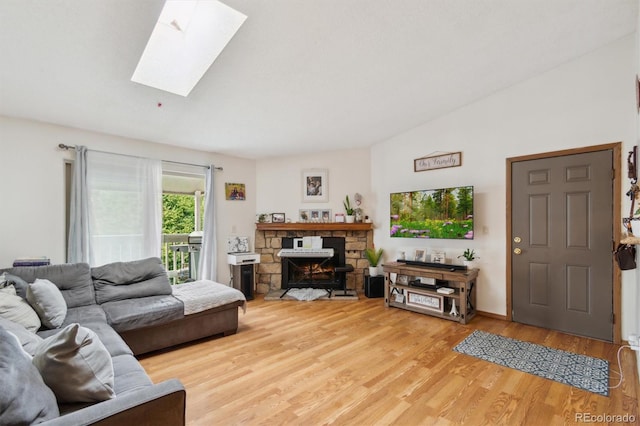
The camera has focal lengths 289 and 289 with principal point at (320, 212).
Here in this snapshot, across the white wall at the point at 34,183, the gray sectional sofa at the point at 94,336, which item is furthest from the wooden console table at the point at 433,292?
the white wall at the point at 34,183

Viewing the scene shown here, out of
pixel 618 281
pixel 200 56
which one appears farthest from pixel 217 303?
pixel 618 281

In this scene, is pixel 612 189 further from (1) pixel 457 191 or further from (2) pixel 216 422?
(2) pixel 216 422

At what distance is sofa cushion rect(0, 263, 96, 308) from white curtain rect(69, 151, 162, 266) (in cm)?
60

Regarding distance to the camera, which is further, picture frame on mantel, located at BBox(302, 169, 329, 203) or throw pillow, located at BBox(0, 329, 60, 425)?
picture frame on mantel, located at BBox(302, 169, 329, 203)

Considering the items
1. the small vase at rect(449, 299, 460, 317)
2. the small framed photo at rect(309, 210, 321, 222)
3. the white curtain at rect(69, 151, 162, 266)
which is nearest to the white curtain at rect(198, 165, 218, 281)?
the white curtain at rect(69, 151, 162, 266)

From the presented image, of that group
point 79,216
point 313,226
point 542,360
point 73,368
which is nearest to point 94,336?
point 73,368

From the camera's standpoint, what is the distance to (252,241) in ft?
16.8

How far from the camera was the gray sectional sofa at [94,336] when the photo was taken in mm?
1070

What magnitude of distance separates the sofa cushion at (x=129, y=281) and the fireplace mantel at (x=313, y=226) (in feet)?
6.34

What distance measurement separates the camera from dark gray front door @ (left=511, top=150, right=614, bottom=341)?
2922 millimetres

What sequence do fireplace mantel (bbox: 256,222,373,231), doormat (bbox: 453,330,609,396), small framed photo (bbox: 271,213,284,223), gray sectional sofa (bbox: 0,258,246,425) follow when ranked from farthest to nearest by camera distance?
small framed photo (bbox: 271,213,284,223) < fireplace mantel (bbox: 256,222,373,231) < doormat (bbox: 453,330,609,396) < gray sectional sofa (bbox: 0,258,246,425)

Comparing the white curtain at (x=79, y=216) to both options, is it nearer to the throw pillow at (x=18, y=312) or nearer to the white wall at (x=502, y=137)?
the throw pillow at (x=18, y=312)

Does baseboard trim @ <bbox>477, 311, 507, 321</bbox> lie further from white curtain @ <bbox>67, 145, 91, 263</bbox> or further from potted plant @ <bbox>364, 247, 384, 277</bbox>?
white curtain @ <bbox>67, 145, 91, 263</bbox>

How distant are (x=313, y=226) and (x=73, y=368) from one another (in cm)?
375
